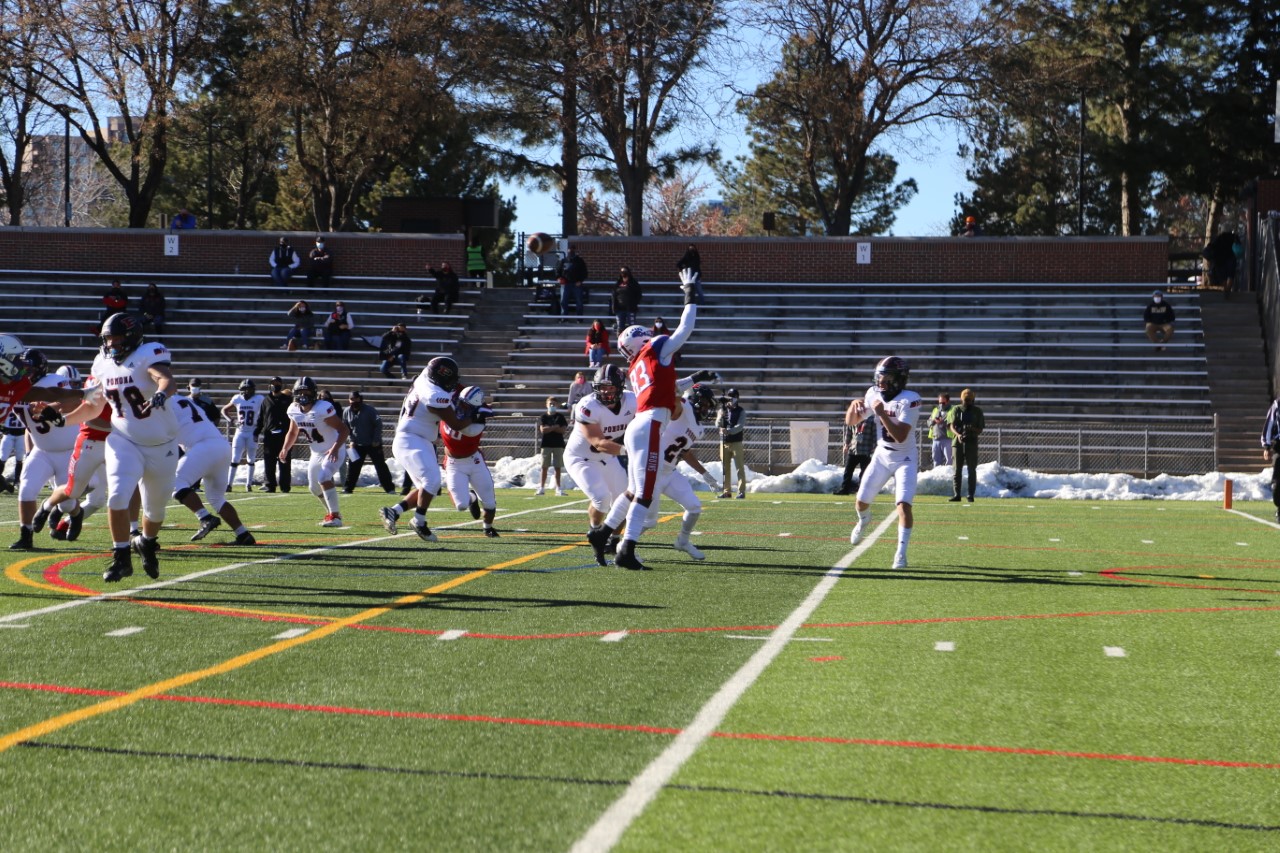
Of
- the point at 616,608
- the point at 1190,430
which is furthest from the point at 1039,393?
the point at 616,608

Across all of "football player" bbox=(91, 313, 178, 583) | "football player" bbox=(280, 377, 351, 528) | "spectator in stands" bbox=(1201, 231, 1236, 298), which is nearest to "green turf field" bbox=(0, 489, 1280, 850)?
"football player" bbox=(91, 313, 178, 583)

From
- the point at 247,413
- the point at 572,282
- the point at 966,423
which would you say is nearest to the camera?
the point at 966,423

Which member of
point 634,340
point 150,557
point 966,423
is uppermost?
point 634,340

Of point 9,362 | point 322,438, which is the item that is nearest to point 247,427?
point 322,438

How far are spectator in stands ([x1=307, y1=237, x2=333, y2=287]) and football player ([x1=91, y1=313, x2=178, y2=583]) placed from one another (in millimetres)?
29530

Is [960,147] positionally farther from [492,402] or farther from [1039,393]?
[492,402]

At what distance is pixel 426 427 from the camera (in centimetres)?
1517

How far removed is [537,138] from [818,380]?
17.4 meters

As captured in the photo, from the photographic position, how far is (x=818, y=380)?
3509 centimetres

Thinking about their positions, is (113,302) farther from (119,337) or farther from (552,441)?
(119,337)

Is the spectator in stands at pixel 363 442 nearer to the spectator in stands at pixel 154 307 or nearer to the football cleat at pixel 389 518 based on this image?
the football cleat at pixel 389 518

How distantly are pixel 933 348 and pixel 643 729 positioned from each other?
30.6 m

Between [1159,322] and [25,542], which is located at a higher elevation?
[1159,322]

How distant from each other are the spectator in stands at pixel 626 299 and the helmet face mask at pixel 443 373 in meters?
21.7
